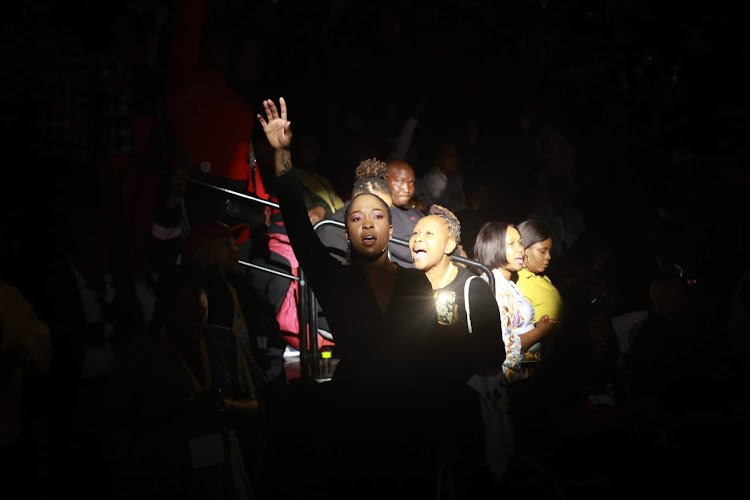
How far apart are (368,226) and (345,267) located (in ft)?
0.81

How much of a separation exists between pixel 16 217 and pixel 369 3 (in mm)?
5145

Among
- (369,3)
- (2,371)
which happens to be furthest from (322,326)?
(369,3)

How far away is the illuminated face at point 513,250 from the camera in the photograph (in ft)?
18.4

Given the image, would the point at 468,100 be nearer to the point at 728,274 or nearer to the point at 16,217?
the point at 728,274

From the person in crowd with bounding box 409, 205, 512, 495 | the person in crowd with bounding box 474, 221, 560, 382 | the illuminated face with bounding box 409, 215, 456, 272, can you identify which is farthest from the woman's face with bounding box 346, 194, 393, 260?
the person in crowd with bounding box 474, 221, 560, 382

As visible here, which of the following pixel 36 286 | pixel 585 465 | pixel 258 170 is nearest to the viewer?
pixel 36 286

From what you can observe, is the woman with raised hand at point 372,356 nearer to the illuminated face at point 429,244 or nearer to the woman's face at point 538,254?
the illuminated face at point 429,244

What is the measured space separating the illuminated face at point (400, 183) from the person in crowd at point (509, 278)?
110 centimetres

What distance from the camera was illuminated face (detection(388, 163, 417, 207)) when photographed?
6621 millimetres

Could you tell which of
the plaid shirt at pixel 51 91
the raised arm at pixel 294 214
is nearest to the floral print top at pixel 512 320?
the raised arm at pixel 294 214

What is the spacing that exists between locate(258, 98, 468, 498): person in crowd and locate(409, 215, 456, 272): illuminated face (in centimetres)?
111

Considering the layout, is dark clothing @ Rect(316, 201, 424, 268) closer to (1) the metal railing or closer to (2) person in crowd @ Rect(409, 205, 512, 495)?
(1) the metal railing

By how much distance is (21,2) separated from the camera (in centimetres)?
504

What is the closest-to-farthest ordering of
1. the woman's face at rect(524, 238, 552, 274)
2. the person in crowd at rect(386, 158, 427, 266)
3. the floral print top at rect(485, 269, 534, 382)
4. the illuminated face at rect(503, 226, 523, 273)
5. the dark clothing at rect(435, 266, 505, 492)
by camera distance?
the dark clothing at rect(435, 266, 505, 492)
the floral print top at rect(485, 269, 534, 382)
the illuminated face at rect(503, 226, 523, 273)
the woman's face at rect(524, 238, 552, 274)
the person in crowd at rect(386, 158, 427, 266)
